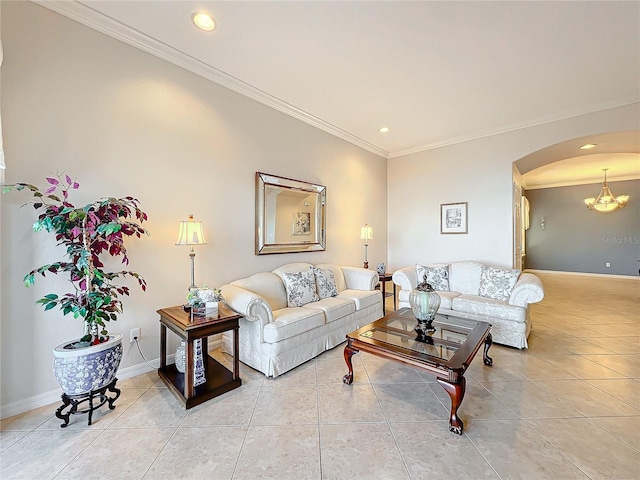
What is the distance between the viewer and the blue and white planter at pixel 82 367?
173 centimetres

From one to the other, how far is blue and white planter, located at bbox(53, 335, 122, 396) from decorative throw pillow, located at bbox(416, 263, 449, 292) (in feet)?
12.2

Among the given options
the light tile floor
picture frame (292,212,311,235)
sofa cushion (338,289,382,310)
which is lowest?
the light tile floor

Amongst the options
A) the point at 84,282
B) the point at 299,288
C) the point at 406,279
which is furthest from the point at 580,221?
the point at 84,282

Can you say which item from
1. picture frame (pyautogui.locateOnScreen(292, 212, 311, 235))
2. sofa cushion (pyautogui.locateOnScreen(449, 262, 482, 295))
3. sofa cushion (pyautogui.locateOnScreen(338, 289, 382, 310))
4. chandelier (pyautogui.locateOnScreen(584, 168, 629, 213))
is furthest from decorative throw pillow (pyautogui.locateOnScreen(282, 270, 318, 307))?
chandelier (pyautogui.locateOnScreen(584, 168, 629, 213))

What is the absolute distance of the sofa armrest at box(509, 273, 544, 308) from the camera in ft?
9.86

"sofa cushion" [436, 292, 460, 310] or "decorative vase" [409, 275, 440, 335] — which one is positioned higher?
"decorative vase" [409, 275, 440, 335]

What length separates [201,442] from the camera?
165 centimetres

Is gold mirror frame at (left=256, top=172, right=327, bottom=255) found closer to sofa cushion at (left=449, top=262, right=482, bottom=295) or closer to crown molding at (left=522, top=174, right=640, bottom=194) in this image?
sofa cushion at (left=449, top=262, right=482, bottom=295)

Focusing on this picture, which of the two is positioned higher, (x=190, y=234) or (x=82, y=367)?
(x=190, y=234)

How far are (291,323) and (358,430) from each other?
104 centimetres

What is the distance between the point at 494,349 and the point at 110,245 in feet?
12.7

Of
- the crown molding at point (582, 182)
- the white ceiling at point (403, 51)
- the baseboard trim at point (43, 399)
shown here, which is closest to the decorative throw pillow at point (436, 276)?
the white ceiling at point (403, 51)

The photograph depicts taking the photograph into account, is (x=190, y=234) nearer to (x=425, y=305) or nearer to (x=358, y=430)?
(x=358, y=430)

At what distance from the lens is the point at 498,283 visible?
11.4ft
